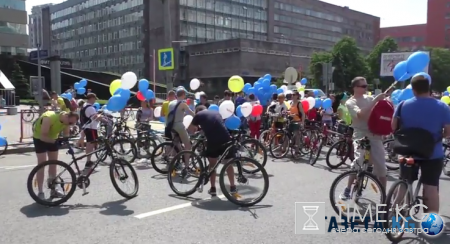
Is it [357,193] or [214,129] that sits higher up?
[214,129]

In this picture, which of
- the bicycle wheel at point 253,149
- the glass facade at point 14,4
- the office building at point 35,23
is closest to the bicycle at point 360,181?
the bicycle wheel at point 253,149

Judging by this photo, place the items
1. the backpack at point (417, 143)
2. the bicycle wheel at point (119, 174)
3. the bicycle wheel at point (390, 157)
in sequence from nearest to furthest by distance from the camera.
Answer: the backpack at point (417, 143)
the bicycle wheel at point (119, 174)
the bicycle wheel at point (390, 157)

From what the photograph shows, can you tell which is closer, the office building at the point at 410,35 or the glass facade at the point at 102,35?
the glass facade at the point at 102,35

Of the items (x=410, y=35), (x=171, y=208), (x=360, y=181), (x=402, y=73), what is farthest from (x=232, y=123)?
(x=410, y=35)

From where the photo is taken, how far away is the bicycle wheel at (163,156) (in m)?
9.12

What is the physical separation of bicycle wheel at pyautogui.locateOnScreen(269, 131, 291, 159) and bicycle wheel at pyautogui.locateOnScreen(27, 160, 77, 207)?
19.4 ft

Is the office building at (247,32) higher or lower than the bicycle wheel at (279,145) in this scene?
higher

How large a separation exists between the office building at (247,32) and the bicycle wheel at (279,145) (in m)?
31.8

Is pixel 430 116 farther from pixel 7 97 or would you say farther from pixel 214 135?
pixel 7 97

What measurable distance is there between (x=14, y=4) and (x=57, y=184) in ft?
200

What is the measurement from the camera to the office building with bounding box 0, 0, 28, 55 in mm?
57438

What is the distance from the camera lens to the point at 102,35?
98.0 metres

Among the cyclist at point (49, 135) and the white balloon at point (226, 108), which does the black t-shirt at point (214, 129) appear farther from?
the white balloon at point (226, 108)

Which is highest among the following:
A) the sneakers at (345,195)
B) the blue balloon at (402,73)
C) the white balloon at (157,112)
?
the blue balloon at (402,73)
